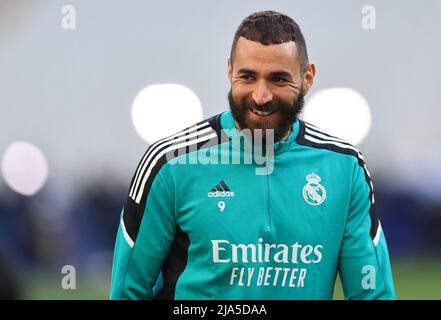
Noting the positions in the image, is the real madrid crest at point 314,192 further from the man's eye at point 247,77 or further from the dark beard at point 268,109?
the man's eye at point 247,77

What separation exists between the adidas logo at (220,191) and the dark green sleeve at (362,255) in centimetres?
52

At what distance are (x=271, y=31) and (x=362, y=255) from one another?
3.28 ft

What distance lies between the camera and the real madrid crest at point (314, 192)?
2688mm

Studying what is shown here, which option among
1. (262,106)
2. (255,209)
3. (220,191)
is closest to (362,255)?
(255,209)

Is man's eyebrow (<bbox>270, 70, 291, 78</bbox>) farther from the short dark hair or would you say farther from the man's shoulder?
the man's shoulder

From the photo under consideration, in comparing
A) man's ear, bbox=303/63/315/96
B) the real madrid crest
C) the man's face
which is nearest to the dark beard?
the man's face

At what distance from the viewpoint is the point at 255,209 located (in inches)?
104

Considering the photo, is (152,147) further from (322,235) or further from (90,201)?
(90,201)

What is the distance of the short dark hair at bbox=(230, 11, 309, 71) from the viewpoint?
8.62 feet

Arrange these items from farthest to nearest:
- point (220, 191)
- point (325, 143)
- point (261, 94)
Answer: point (325, 143) → point (220, 191) → point (261, 94)

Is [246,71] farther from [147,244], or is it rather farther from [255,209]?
[147,244]

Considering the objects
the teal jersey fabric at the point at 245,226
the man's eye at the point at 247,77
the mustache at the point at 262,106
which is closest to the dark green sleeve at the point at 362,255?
the teal jersey fabric at the point at 245,226
